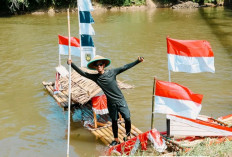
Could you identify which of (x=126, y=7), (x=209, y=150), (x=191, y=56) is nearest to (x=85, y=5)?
(x=191, y=56)

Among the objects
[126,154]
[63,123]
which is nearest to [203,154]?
[126,154]

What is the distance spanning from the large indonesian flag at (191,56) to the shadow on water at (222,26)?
7924mm

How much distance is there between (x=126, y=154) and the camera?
17.0 ft

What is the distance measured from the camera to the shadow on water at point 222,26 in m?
14.0

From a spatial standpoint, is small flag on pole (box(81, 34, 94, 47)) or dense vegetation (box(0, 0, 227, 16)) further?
dense vegetation (box(0, 0, 227, 16))

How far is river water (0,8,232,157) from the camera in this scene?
6859 millimetres

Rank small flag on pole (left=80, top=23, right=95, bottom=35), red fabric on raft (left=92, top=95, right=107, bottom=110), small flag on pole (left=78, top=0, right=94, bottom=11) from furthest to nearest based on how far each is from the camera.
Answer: small flag on pole (left=80, top=23, right=95, bottom=35)
small flag on pole (left=78, top=0, right=94, bottom=11)
red fabric on raft (left=92, top=95, right=107, bottom=110)

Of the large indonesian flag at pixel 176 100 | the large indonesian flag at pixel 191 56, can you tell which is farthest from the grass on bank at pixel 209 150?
the large indonesian flag at pixel 191 56

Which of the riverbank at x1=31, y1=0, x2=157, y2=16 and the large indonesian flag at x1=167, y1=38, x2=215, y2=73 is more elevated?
the riverbank at x1=31, y1=0, x2=157, y2=16

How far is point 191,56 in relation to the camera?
526cm

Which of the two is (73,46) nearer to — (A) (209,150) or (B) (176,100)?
(B) (176,100)

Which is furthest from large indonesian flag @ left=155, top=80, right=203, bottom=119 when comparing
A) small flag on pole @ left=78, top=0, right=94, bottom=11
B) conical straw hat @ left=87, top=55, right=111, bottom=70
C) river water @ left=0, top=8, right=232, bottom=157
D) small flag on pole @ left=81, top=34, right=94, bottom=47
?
small flag on pole @ left=78, top=0, right=94, bottom=11

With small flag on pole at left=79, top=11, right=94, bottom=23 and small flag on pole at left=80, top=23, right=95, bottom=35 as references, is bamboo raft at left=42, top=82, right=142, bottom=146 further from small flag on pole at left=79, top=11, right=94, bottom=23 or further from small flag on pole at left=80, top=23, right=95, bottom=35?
small flag on pole at left=79, top=11, right=94, bottom=23

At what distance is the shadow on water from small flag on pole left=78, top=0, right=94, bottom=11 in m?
7.18
